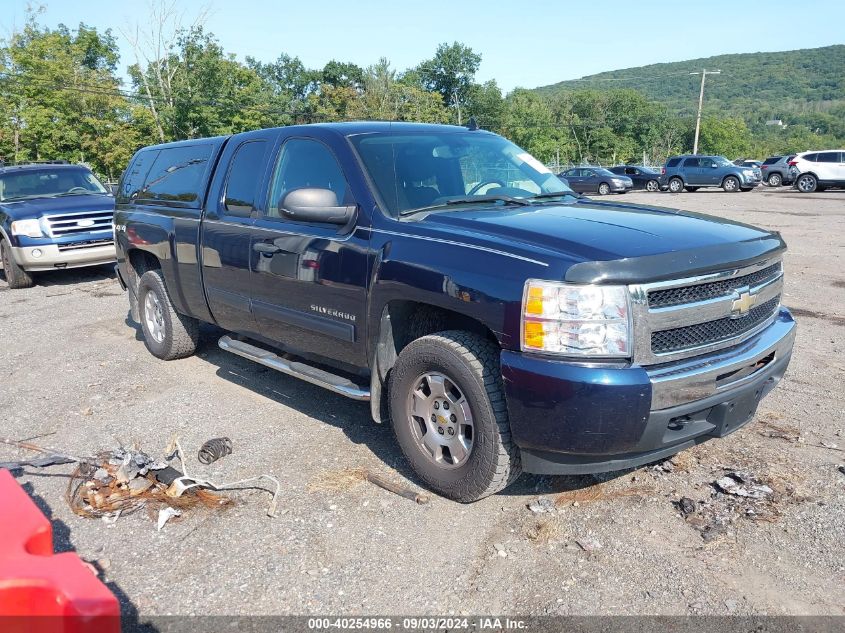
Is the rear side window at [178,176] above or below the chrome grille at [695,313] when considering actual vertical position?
above

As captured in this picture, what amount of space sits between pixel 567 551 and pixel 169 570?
1.80m

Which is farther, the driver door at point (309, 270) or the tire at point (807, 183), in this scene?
the tire at point (807, 183)

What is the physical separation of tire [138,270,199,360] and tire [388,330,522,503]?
3.09m

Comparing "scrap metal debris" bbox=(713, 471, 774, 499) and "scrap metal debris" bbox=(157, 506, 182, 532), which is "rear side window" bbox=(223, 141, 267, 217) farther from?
"scrap metal debris" bbox=(713, 471, 774, 499)

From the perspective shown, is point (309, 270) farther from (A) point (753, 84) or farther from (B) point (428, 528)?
(A) point (753, 84)

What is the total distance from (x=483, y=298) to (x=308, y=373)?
1.58m

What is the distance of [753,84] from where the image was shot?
16500cm

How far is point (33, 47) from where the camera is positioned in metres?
33.4

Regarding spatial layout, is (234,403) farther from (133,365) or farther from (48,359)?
(48,359)

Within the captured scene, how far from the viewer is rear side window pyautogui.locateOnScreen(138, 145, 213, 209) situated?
554 cm

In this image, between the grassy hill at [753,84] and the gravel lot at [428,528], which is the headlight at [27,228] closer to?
the gravel lot at [428,528]

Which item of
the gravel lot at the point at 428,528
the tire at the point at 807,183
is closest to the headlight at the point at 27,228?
the gravel lot at the point at 428,528

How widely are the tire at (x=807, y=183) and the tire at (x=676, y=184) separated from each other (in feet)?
16.0

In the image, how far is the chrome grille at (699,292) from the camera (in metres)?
3.11
